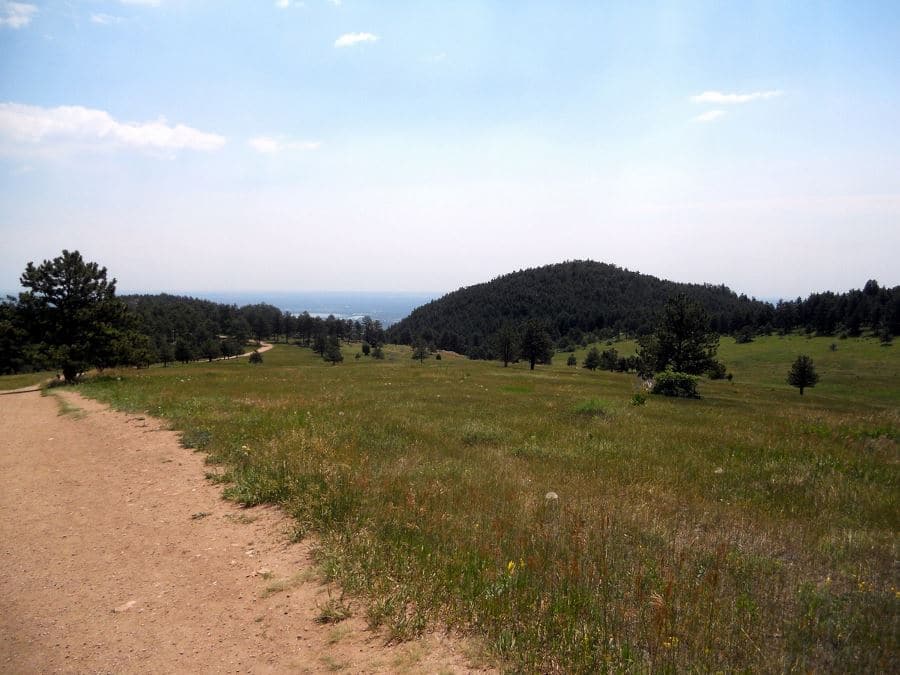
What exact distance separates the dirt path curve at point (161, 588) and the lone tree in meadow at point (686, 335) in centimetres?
4150

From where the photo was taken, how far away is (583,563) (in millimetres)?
5352

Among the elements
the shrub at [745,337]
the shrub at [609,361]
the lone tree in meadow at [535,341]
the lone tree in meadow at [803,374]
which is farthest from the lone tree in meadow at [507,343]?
the shrub at [745,337]

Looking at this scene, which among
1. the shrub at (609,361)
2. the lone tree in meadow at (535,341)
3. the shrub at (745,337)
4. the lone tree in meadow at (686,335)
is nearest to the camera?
the lone tree in meadow at (686,335)

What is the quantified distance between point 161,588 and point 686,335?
44.9 m

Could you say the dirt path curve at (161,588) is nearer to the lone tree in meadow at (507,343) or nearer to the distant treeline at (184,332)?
the distant treeline at (184,332)

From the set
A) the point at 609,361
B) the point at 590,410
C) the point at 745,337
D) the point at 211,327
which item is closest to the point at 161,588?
the point at 590,410

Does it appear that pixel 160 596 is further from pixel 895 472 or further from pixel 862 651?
pixel 895 472

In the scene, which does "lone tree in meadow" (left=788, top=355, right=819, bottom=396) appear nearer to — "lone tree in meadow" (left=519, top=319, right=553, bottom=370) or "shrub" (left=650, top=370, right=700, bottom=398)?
"lone tree in meadow" (left=519, top=319, right=553, bottom=370)

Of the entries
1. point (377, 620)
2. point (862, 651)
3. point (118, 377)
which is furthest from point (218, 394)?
point (862, 651)

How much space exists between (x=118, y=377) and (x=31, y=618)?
94.3 ft

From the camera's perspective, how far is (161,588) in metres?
5.46

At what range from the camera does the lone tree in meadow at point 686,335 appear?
4084 centimetres

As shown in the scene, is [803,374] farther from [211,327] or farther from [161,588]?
[211,327]

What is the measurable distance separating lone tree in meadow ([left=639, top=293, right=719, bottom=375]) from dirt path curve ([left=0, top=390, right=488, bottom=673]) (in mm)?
41498
